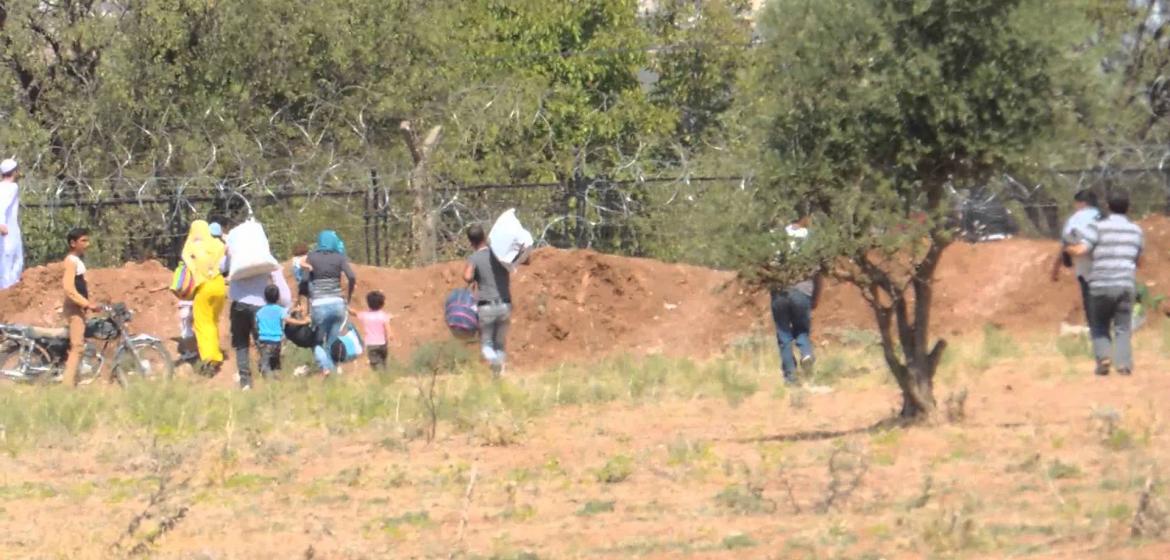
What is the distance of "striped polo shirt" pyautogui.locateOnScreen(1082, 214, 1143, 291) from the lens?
13.1 metres

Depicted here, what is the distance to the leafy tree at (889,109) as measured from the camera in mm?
9641

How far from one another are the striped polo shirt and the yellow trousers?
7506mm

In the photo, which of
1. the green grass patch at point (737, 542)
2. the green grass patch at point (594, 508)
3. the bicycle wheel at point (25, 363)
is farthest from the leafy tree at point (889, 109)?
the bicycle wheel at point (25, 363)

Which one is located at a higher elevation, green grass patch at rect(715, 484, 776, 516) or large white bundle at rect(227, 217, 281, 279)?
large white bundle at rect(227, 217, 281, 279)

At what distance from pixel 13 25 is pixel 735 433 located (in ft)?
67.3

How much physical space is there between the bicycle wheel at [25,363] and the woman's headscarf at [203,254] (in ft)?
6.45

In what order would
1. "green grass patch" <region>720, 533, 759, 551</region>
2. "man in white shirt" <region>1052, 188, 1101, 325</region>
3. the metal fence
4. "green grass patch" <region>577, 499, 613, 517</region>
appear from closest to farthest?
1. "green grass patch" <region>720, 533, 759, 551</region>
2. "green grass patch" <region>577, 499, 613, 517</region>
3. "man in white shirt" <region>1052, 188, 1101, 325</region>
4. the metal fence

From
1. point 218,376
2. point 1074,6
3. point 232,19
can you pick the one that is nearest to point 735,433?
point 1074,6

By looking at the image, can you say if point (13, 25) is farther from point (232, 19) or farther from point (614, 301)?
point (614, 301)

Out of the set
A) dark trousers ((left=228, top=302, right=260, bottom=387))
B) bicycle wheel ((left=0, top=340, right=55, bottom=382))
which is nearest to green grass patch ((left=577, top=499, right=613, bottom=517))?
dark trousers ((left=228, top=302, right=260, bottom=387))

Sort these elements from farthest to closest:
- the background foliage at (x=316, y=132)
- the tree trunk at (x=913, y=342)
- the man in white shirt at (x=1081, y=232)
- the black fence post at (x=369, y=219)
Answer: the background foliage at (x=316, y=132) → the black fence post at (x=369, y=219) → the man in white shirt at (x=1081, y=232) → the tree trunk at (x=913, y=342)

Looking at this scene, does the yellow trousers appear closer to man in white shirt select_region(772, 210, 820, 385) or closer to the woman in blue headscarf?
the woman in blue headscarf

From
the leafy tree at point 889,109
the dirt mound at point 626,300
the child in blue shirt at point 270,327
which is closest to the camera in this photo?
the leafy tree at point 889,109

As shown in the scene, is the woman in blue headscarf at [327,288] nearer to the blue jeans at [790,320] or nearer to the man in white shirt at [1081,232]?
the blue jeans at [790,320]
